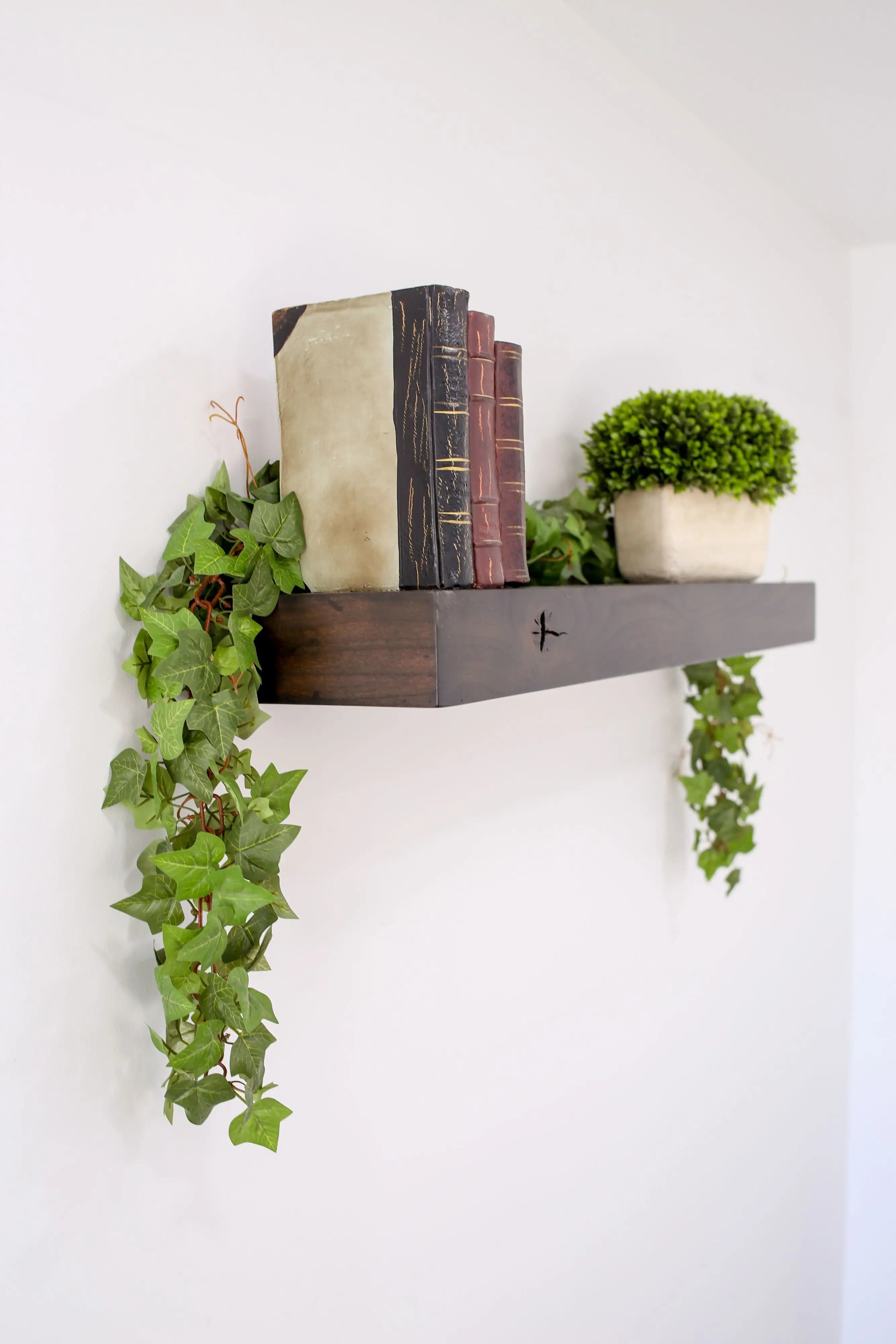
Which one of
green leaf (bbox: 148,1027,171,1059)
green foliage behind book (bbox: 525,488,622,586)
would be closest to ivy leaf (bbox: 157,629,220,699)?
green leaf (bbox: 148,1027,171,1059)

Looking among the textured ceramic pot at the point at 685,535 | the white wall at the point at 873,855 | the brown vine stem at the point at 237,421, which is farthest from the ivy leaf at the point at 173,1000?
the white wall at the point at 873,855

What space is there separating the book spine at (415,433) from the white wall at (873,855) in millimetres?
1829

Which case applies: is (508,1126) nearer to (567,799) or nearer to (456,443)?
(567,799)

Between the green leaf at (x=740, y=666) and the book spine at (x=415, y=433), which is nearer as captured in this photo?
the book spine at (x=415, y=433)

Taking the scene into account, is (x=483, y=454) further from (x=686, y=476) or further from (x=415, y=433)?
(x=686, y=476)

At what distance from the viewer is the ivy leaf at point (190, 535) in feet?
2.14

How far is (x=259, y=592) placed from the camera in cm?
67

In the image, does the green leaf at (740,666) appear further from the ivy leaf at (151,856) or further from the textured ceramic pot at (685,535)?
the ivy leaf at (151,856)

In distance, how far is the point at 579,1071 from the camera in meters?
1.24

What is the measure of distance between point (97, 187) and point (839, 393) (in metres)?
1.81

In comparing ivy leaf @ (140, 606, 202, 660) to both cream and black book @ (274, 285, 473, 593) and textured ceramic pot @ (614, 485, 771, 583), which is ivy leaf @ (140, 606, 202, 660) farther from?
textured ceramic pot @ (614, 485, 771, 583)

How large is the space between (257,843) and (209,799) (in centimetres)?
4

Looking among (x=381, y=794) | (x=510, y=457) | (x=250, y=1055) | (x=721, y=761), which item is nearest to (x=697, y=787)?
(x=721, y=761)

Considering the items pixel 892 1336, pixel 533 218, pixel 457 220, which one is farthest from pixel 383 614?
pixel 892 1336
